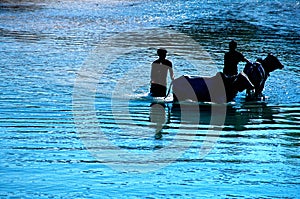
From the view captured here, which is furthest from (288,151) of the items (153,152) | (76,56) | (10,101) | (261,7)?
(261,7)

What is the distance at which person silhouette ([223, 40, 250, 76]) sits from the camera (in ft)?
61.0

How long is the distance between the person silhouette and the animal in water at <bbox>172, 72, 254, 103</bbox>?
69 cm

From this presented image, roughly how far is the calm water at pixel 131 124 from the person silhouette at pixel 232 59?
28.3 inches

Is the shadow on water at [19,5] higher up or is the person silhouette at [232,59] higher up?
the shadow on water at [19,5]

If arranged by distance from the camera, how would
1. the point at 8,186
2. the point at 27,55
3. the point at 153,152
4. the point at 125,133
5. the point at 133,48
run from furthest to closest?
the point at 133,48
the point at 27,55
the point at 125,133
the point at 153,152
the point at 8,186

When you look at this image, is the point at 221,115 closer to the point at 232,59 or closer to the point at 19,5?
the point at 232,59

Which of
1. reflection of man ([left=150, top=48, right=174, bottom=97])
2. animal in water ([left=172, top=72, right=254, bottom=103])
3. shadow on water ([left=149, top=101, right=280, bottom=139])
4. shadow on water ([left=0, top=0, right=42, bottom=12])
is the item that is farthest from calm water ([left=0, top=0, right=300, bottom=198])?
shadow on water ([left=0, top=0, right=42, bottom=12])

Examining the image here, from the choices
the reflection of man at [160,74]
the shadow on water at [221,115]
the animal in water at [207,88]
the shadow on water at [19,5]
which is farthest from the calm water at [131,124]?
the shadow on water at [19,5]

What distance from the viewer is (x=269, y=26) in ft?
119

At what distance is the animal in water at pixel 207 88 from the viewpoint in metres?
17.3

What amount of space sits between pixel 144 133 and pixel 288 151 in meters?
2.72

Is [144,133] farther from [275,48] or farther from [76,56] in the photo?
[275,48]

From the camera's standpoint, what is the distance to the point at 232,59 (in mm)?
18688

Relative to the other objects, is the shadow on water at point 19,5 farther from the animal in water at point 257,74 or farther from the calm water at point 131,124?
the animal in water at point 257,74
